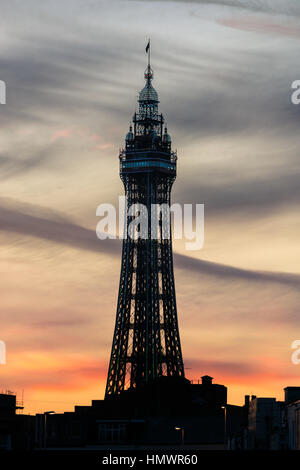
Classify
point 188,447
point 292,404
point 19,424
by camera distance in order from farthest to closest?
1. point 188,447
2. point 19,424
3. point 292,404

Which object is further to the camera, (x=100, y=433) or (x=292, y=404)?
(x=100, y=433)

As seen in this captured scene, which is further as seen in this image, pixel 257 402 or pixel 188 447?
pixel 188 447
